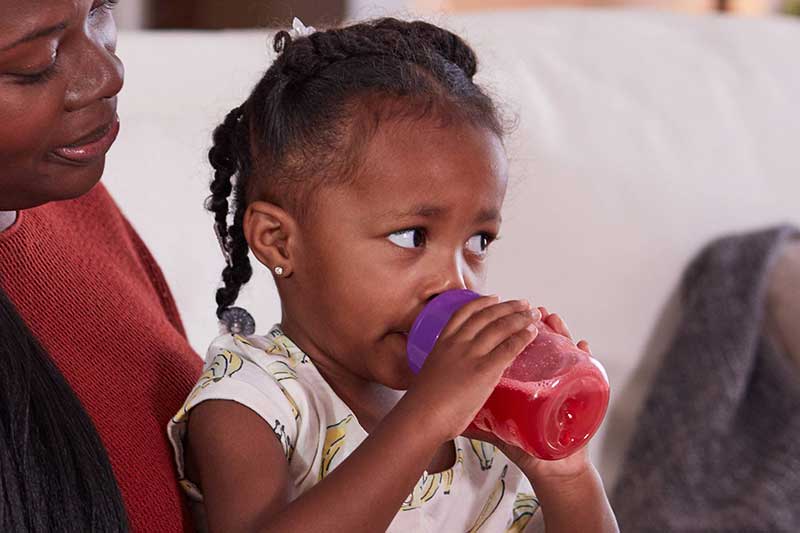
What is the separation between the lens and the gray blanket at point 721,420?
5.41ft

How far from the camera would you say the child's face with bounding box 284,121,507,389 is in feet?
3.15

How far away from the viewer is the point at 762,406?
177cm

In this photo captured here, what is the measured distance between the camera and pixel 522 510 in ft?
3.56

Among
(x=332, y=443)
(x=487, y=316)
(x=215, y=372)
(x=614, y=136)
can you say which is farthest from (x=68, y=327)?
(x=614, y=136)

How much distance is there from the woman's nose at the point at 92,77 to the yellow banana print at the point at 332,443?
1.01 feet

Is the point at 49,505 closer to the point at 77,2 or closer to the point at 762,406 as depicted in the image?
the point at 77,2

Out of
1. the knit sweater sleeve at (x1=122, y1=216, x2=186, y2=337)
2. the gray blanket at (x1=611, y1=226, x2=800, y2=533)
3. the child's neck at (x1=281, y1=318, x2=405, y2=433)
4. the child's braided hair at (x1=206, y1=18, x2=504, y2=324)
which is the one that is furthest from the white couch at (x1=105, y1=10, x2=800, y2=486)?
the child's neck at (x1=281, y1=318, x2=405, y2=433)

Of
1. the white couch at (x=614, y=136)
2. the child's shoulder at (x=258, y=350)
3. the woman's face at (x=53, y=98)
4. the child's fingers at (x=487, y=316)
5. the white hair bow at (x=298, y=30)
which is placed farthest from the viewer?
the white couch at (x=614, y=136)

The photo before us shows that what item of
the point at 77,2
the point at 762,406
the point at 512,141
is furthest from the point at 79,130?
the point at 762,406

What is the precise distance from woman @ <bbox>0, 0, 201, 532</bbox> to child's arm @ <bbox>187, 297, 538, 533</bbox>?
6 centimetres

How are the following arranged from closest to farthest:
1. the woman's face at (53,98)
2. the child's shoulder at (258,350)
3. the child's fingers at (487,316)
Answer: the woman's face at (53,98), the child's fingers at (487,316), the child's shoulder at (258,350)

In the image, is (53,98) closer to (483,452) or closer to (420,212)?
(420,212)

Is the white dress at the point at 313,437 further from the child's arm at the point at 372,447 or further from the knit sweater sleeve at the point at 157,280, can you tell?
the knit sweater sleeve at the point at 157,280

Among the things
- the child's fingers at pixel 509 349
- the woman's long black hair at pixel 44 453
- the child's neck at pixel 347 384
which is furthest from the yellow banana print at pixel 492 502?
the woman's long black hair at pixel 44 453
